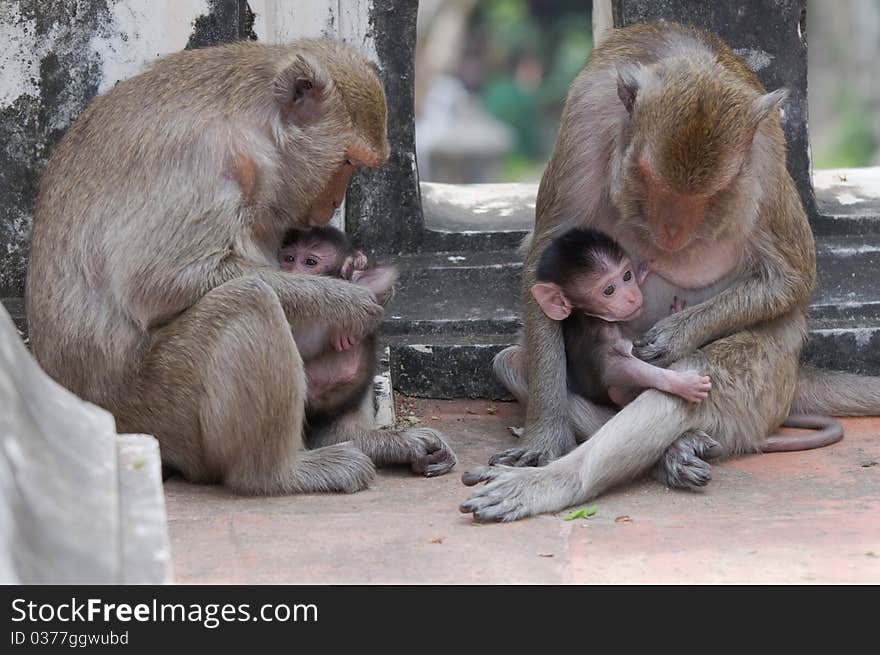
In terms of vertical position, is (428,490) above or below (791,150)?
below

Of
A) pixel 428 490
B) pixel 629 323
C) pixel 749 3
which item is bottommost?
pixel 428 490

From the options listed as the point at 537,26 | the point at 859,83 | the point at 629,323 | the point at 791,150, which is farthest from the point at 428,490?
the point at 537,26

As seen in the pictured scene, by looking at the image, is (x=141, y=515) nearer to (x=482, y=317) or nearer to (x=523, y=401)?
(x=523, y=401)

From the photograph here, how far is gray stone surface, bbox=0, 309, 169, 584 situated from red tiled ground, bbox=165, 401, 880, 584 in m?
1.00

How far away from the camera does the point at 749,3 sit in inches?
272

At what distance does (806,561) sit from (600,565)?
26.2 inches

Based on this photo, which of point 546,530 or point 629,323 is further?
point 629,323

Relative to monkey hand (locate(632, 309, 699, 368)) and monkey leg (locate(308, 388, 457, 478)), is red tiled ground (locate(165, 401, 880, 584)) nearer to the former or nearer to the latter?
monkey leg (locate(308, 388, 457, 478))

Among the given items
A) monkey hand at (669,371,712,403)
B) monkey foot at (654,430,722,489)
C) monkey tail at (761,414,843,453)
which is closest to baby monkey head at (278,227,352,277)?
monkey hand at (669,371,712,403)

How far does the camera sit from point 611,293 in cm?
564

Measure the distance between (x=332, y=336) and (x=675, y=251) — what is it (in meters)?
1.50
